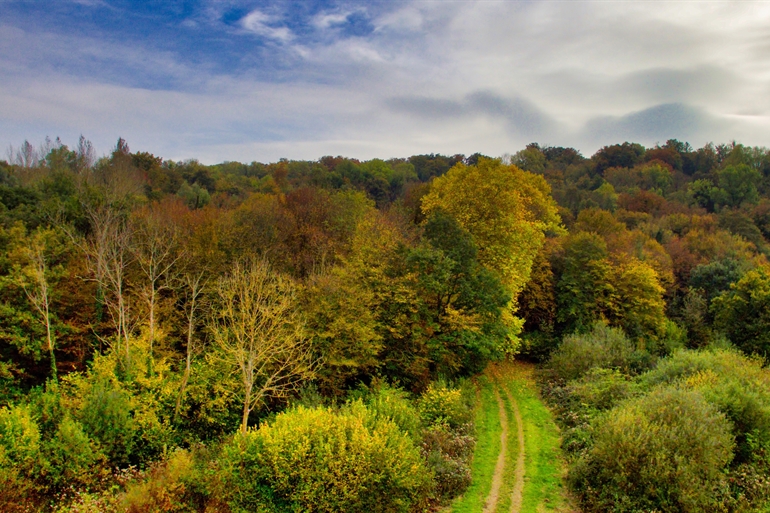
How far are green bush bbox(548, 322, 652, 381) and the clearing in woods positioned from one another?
2.22 metres

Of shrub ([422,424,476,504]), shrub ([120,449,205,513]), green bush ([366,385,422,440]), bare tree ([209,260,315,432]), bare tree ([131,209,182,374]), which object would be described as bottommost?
shrub ([422,424,476,504])

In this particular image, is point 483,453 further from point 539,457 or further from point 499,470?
point 539,457

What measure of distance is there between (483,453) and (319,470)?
7.60 metres

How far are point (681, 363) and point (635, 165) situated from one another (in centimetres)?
8682

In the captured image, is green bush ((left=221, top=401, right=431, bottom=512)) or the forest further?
the forest

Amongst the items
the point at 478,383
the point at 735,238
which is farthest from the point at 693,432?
the point at 735,238

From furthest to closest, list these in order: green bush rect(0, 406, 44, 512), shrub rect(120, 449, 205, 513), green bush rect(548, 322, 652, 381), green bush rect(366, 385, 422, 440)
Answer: green bush rect(548, 322, 652, 381) < green bush rect(366, 385, 422, 440) < green bush rect(0, 406, 44, 512) < shrub rect(120, 449, 205, 513)

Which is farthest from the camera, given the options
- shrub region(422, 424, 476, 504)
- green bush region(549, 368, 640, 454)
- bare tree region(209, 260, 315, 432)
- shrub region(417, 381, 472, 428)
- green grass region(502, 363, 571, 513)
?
shrub region(417, 381, 472, 428)

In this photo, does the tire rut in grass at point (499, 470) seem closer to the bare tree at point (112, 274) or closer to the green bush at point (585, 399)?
the green bush at point (585, 399)

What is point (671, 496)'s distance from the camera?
543 inches

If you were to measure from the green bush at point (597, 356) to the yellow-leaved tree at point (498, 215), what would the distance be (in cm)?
308

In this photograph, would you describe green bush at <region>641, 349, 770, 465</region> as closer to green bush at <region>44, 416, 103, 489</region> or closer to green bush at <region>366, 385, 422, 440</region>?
green bush at <region>366, 385, 422, 440</region>

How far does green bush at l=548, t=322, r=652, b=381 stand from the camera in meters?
25.4

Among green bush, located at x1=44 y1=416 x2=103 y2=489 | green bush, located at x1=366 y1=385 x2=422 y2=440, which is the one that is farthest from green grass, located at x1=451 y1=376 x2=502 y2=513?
green bush, located at x1=44 y1=416 x2=103 y2=489
